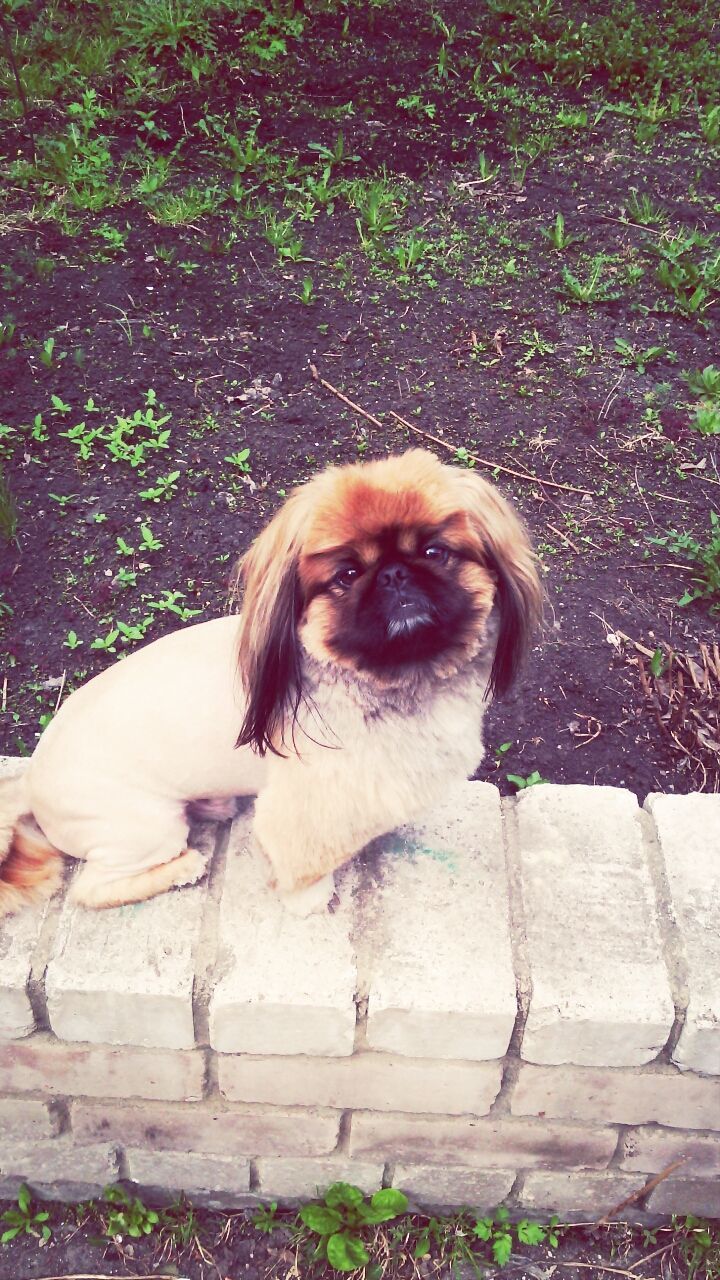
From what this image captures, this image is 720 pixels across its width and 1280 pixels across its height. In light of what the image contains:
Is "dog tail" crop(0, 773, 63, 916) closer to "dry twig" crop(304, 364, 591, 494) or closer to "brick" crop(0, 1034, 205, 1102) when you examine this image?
"brick" crop(0, 1034, 205, 1102)

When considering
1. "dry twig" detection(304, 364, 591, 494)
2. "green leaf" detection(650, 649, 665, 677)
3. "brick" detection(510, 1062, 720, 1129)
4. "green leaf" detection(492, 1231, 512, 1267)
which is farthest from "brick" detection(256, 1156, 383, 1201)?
"dry twig" detection(304, 364, 591, 494)

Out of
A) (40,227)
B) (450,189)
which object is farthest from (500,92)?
(40,227)

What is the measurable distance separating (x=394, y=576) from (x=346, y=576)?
4.0 inches

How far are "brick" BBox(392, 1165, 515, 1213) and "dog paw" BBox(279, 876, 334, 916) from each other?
647 mm

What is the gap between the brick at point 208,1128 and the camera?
6.84ft

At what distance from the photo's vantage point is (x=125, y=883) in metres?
1.96

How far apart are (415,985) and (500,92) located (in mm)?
4292

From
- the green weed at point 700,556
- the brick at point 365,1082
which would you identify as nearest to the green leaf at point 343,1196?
the brick at point 365,1082

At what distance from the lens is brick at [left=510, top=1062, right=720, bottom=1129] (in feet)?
6.39

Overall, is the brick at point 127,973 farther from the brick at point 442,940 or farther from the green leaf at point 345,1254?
the green leaf at point 345,1254

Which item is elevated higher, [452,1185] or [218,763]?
[218,763]

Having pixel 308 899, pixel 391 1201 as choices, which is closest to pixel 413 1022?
pixel 308 899

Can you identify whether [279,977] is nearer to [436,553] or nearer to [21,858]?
[21,858]

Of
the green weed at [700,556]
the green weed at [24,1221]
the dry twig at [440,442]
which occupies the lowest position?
the green weed at [24,1221]
